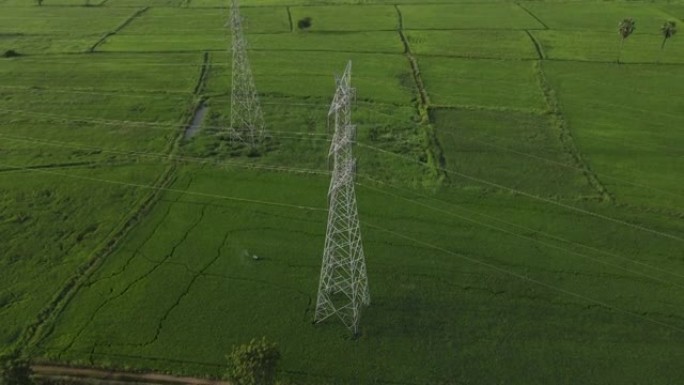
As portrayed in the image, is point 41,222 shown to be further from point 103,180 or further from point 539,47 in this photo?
point 539,47

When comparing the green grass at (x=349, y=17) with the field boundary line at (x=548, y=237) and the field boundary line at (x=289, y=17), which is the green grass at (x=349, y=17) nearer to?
the field boundary line at (x=289, y=17)

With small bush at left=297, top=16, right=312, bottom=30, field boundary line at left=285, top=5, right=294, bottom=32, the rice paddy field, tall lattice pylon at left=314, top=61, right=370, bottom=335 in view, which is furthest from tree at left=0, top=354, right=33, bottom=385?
small bush at left=297, top=16, right=312, bottom=30

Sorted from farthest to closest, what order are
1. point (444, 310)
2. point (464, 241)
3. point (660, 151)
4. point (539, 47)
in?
point (539, 47), point (660, 151), point (464, 241), point (444, 310)

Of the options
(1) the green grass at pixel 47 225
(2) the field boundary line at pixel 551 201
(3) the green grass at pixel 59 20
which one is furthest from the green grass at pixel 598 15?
(1) the green grass at pixel 47 225

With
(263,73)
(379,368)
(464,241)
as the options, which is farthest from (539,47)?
(379,368)

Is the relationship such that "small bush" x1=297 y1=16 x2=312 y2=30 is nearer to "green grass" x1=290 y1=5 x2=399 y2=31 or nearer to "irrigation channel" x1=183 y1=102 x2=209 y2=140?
"green grass" x1=290 y1=5 x2=399 y2=31

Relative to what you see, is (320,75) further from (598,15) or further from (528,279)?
(598,15)
